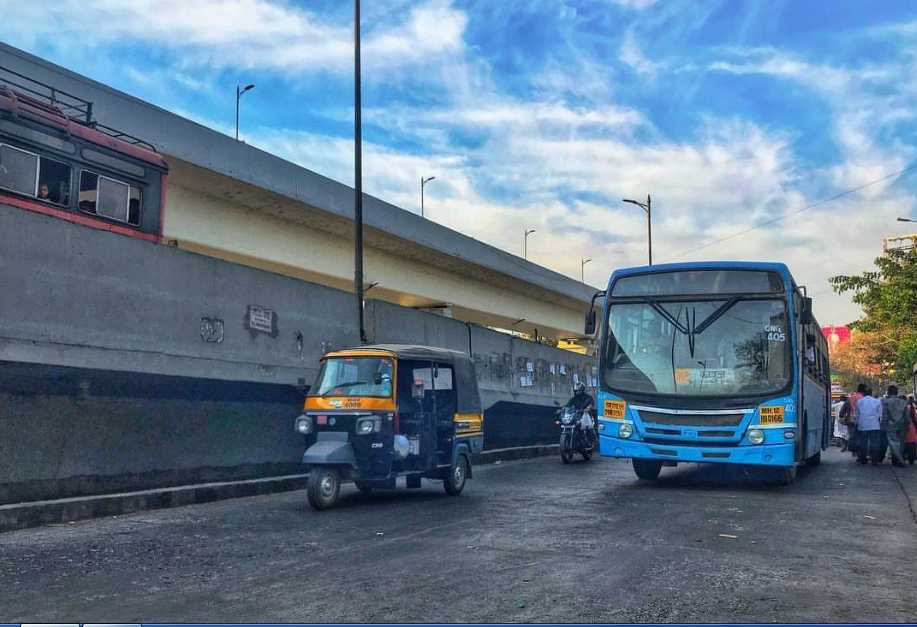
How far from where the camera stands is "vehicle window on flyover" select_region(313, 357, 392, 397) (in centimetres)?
1173

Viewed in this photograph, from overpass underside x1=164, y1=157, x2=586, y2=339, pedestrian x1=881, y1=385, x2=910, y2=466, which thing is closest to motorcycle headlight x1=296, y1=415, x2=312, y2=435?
overpass underside x1=164, y1=157, x2=586, y2=339

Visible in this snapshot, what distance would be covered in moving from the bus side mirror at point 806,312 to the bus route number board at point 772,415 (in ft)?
5.66

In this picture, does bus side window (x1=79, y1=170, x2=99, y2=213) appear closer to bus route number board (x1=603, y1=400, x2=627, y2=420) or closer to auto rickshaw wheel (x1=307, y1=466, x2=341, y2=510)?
auto rickshaw wheel (x1=307, y1=466, x2=341, y2=510)

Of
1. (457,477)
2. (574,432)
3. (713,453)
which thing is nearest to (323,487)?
(457,477)

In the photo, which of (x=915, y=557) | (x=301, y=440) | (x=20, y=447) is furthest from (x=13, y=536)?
(x=915, y=557)

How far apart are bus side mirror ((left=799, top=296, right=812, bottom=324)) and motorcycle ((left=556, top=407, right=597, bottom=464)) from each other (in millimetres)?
6908

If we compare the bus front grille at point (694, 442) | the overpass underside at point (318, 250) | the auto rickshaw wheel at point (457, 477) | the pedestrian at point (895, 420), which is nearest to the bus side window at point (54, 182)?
the overpass underside at point (318, 250)

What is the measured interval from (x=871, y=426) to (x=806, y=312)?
7.32 meters

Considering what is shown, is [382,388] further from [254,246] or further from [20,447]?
[254,246]

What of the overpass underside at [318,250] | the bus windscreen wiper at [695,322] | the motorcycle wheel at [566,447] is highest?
the overpass underside at [318,250]

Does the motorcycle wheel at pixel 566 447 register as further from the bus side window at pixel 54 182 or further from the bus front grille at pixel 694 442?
the bus side window at pixel 54 182

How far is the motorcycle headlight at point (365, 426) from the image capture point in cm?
1141

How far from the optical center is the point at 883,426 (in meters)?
20.0

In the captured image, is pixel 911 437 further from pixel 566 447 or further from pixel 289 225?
pixel 289 225
